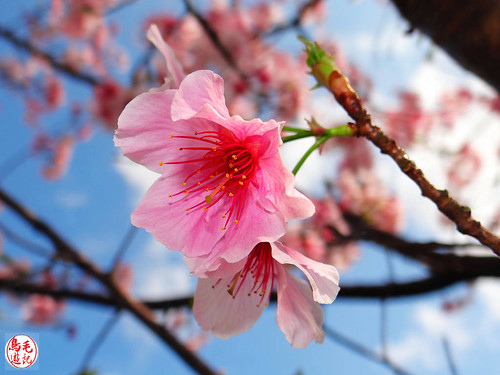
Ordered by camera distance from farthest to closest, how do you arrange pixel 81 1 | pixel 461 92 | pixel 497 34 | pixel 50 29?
pixel 461 92 < pixel 50 29 < pixel 81 1 < pixel 497 34

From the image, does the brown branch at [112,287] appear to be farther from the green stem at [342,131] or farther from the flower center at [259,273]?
the green stem at [342,131]

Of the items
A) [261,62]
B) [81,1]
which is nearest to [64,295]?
[261,62]

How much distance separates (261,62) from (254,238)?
2.94m

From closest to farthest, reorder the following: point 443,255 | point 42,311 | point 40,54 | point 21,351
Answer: point 443,255 → point 21,351 → point 40,54 → point 42,311

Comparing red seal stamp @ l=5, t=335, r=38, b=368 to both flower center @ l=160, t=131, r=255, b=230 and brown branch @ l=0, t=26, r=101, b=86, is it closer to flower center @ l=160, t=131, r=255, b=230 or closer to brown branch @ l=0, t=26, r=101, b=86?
flower center @ l=160, t=131, r=255, b=230

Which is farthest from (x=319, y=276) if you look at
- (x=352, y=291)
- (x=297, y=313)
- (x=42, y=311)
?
(x=42, y=311)

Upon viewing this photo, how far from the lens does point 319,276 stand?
0.55m

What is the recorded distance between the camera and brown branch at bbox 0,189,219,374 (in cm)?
154

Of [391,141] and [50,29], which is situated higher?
[50,29]

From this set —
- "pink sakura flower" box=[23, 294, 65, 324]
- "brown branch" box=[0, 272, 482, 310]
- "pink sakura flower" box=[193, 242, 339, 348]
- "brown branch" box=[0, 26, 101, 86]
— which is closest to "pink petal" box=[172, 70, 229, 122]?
"pink sakura flower" box=[193, 242, 339, 348]

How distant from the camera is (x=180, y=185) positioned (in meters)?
0.65

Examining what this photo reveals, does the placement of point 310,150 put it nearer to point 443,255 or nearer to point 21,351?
point 443,255

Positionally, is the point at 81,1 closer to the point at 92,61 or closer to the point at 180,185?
the point at 92,61

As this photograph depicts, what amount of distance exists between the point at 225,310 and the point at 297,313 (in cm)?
11
